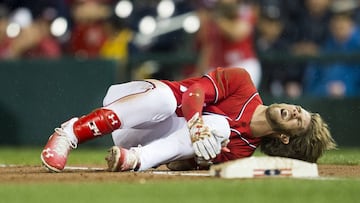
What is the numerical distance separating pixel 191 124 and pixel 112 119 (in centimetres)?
73

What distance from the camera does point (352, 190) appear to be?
7402mm

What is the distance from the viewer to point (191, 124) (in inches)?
326

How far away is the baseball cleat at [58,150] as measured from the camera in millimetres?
8430

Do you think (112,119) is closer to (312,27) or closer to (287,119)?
(287,119)

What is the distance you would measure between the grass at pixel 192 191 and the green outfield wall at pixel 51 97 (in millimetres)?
6973

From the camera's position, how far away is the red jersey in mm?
8773

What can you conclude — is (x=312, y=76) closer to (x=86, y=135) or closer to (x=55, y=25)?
(x=55, y=25)

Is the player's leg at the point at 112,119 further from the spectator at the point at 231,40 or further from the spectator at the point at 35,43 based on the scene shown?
the spectator at the point at 35,43

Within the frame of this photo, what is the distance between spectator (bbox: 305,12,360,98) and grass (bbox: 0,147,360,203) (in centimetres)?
709

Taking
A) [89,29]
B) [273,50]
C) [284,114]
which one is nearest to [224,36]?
[273,50]

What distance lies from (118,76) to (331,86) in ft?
10.2

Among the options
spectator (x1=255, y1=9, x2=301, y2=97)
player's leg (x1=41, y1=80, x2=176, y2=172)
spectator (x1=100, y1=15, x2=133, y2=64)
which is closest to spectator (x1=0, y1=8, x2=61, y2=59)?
A: spectator (x1=100, y1=15, x2=133, y2=64)

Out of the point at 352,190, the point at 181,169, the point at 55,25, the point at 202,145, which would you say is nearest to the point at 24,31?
the point at 55,25

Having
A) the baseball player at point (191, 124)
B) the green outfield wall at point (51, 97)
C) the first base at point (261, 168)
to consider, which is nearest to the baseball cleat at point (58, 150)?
the baseball player at point (191, 124)
